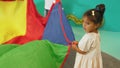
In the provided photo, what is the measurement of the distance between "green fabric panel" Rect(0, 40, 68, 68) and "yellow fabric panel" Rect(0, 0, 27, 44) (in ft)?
1.15

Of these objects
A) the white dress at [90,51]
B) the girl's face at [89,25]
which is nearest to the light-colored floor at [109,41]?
the white dress at [90,51]

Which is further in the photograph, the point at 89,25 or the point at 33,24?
the point at 33,24

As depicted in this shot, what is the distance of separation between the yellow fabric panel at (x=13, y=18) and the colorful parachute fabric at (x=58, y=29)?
224 millimetres

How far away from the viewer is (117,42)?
2439mm

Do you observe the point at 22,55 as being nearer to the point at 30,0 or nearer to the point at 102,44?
the point at 30,0

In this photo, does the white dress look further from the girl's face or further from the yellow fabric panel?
the yellow fabric panel

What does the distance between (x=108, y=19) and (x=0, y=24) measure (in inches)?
52.5

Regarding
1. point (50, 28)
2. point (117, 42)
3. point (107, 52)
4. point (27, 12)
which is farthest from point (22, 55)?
point (117, 42)

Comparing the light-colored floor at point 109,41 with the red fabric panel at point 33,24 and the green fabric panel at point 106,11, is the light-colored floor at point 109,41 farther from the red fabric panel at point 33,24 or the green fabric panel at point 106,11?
the red fabric panel at point 33,24

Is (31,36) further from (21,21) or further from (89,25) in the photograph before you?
(89,25)

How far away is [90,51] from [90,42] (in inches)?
2.4

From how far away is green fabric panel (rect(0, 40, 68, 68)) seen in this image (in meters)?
1.26

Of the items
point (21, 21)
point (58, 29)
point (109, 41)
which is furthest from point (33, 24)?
point (109, 41)

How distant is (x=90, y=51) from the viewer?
127cm
